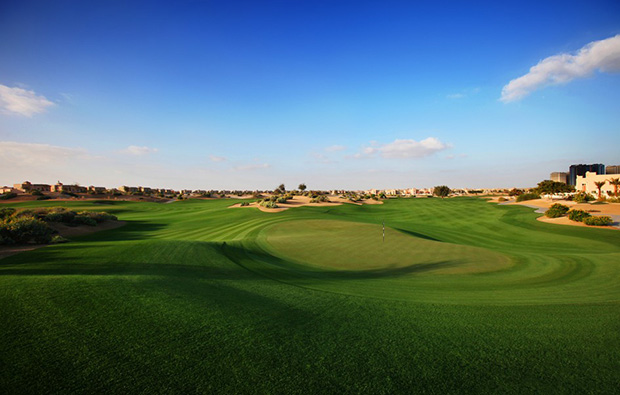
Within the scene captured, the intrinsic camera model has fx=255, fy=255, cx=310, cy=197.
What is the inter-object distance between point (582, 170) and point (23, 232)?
752ft

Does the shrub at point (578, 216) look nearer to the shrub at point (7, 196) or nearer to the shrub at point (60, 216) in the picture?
the shrub at point (60, 216)

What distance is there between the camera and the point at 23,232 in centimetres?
1112

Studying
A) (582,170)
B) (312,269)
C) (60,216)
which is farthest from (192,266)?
(582,170)

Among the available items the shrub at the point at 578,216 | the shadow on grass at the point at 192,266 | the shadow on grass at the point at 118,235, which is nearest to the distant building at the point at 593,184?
the shrub at the point at 578,216

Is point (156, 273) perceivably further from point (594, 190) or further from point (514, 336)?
point (594, 190)

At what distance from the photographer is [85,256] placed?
8.95m

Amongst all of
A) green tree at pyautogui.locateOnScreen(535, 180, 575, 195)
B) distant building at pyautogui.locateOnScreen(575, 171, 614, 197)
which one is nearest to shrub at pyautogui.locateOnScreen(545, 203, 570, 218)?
green tree at pyautogui.locateOnScreen(535, 180, 575, 195)

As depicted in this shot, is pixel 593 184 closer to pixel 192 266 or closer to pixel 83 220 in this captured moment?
pixel 192 266

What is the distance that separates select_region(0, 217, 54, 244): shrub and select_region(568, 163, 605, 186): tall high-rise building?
216504mm

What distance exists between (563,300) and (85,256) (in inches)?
578

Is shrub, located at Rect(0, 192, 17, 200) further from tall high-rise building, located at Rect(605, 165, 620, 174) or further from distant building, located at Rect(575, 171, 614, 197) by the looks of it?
tall high-rise building, located at Rect(605, 165, 620, 174)

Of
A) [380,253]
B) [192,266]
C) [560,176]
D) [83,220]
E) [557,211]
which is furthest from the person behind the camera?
[560,176]

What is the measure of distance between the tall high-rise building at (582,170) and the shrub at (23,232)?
710 ft

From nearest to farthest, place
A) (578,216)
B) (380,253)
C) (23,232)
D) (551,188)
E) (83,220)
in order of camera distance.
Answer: (23,232) < (380,253) < (83,220) < (578,216) < (551,188)
